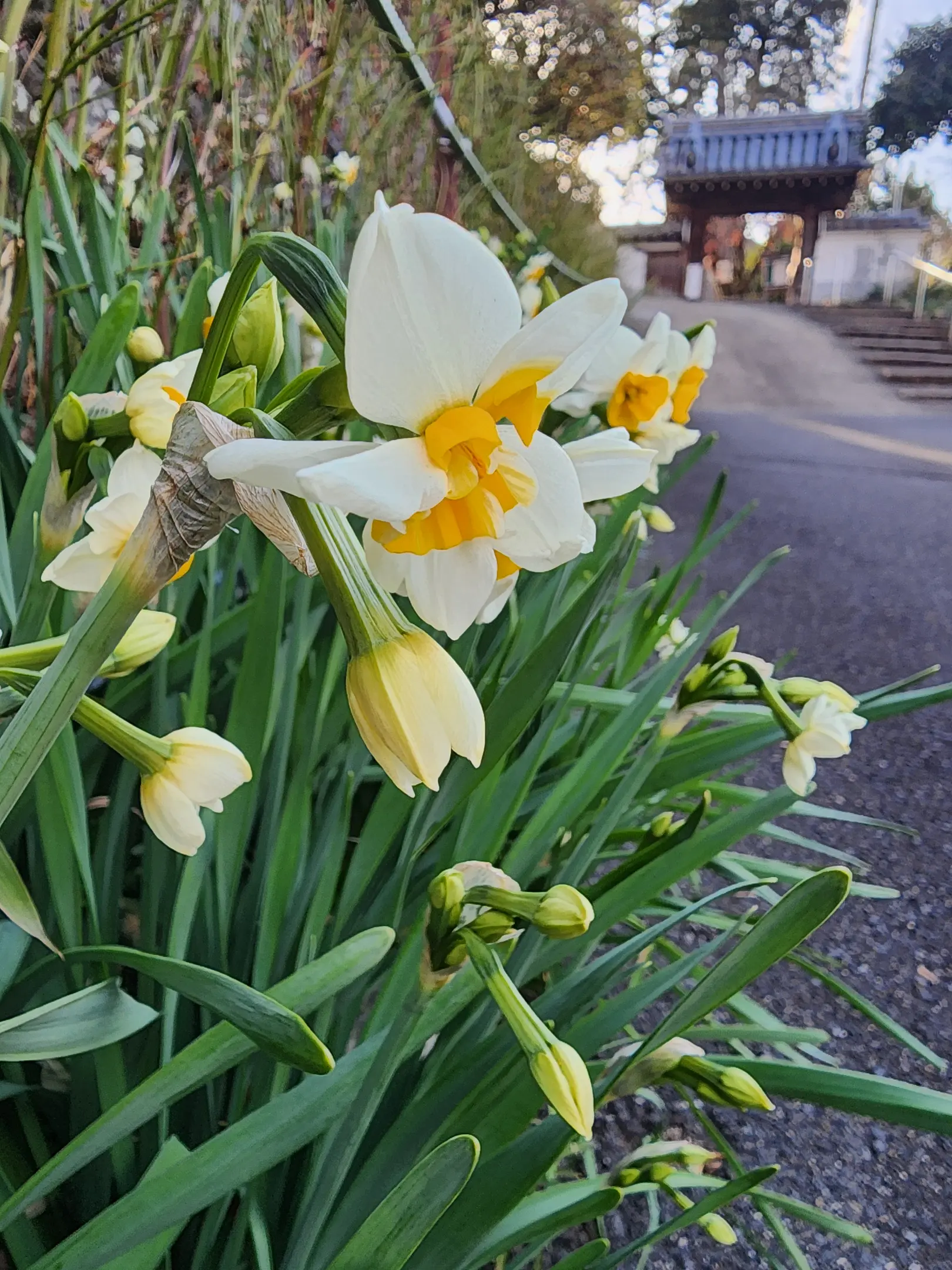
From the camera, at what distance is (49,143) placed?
0.74 meters

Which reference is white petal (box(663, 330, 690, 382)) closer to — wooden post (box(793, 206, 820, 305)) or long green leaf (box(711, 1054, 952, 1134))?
long green leaf (box(711, 1054, 952, 1134))

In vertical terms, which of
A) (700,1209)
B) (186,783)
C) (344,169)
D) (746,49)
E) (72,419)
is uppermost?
(746,49)

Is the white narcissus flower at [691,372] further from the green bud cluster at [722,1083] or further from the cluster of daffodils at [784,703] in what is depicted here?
the green bud cluster at [722,1083]

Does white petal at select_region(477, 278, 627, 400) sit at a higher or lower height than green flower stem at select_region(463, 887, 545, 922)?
higher

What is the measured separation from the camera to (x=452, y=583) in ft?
0.69

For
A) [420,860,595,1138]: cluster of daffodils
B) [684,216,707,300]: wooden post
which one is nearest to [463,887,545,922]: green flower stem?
[420,860,595,1138]: cluster of daffodils

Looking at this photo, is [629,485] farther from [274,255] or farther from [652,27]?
[652,27]

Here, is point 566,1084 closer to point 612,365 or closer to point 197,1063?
point 197,1063

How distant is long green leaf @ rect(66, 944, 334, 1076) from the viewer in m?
0.24

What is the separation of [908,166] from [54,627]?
137 inches

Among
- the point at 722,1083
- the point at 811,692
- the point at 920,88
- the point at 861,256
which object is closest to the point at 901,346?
the point at 861,256

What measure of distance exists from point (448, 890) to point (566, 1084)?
7cm

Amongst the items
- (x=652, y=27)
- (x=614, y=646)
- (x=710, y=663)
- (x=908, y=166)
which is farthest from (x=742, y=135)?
(x=710, y=663)

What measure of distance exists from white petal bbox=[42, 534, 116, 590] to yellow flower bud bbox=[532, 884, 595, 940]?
0.62 feet
